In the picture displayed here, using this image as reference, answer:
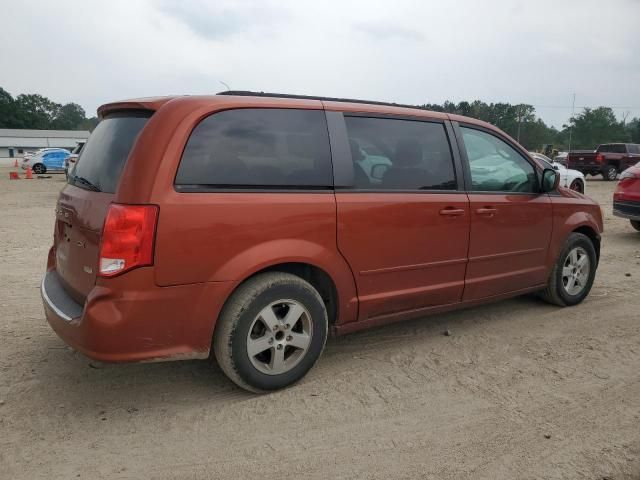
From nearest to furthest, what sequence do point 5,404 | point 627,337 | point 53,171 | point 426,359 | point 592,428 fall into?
point 592,428 < point 5,404 < point 426,359 < point 627,337 < point 53,171

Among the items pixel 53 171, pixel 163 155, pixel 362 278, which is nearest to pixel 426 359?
pixel 362 278

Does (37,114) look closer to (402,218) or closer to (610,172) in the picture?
(610,172)

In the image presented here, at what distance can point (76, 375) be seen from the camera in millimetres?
3471

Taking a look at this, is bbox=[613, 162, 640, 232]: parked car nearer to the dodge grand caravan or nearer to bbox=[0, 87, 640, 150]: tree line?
the dodge grand caravan

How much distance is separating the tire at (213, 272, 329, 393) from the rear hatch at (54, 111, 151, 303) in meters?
0.81

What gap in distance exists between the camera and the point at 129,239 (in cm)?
270

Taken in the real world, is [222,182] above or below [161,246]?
above

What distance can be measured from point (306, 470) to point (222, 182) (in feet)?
5.20

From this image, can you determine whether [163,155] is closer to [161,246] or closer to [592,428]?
[161,246]

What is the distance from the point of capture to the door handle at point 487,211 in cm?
405

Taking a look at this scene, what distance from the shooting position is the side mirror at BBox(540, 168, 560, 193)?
457 cm

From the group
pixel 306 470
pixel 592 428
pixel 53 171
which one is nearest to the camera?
pixel 306 470

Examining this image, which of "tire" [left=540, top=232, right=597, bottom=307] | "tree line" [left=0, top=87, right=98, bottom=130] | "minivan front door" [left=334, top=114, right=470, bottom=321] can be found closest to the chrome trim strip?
"minivan front door" [left=334, top=114, right=470, bottom=321]

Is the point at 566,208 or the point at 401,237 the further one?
the point at 566,208
